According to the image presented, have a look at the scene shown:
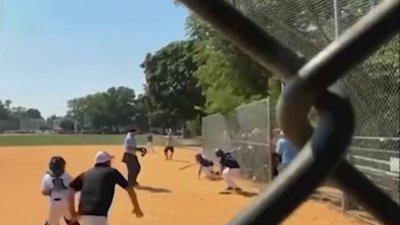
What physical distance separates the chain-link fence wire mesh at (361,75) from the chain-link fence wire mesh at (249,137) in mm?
6112

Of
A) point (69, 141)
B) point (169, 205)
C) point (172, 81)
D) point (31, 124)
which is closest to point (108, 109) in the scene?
point (31, 124)

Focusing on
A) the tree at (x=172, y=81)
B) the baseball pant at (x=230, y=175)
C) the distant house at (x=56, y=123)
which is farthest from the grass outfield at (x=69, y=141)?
the distant house at (x=56, y=123)

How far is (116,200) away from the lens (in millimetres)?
17109

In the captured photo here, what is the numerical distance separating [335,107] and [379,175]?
9737 mm

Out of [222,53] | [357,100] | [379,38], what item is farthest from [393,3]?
[222,53]

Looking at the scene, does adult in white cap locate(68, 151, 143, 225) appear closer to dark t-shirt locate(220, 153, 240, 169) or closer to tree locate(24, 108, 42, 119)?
dark t-shirt locate(220, 153, 240, 169)

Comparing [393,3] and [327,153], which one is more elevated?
[393,3]

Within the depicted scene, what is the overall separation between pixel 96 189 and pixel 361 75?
4.15m

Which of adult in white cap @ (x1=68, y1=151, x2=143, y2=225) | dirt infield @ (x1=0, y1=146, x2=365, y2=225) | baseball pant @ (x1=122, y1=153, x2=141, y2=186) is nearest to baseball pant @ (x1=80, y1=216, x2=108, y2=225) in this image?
adult in white cap @ (x1=68, y1=151, x2=143, y2=225)

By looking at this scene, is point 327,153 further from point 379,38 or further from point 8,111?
point 8,111

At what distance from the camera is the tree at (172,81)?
80.4 meters

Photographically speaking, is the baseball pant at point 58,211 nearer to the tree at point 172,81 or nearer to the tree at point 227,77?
the tree at point 227,77

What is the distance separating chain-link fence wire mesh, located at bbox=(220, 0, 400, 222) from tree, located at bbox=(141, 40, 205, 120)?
65000 millimetres

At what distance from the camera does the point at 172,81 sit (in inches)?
3354
